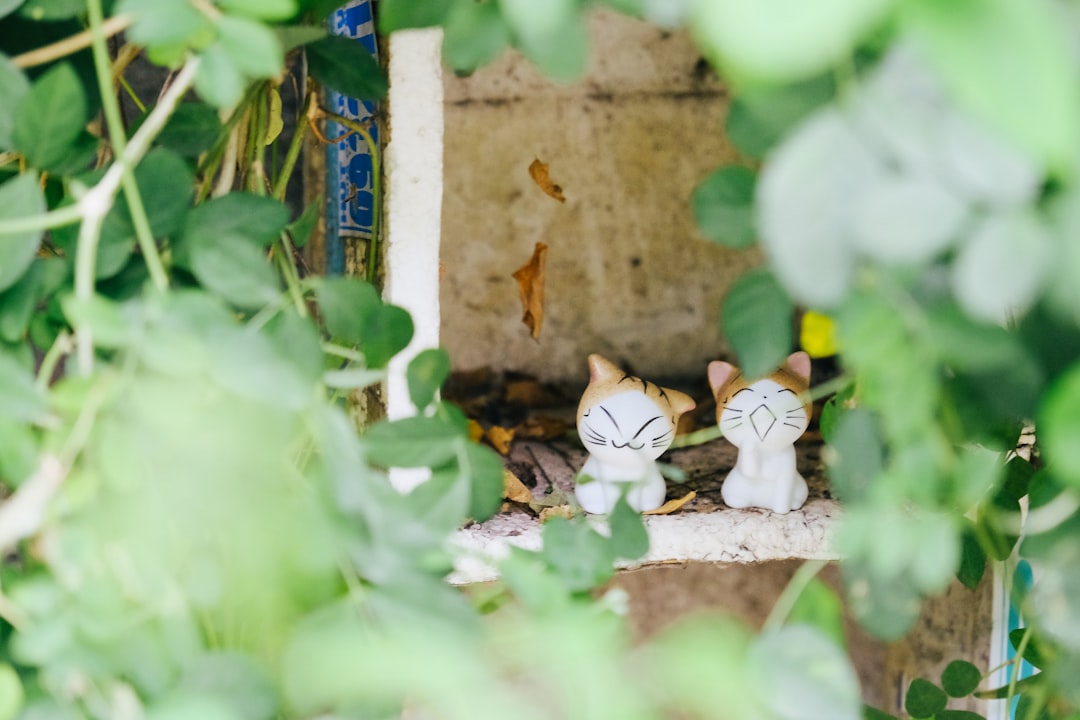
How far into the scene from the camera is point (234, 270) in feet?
1.27

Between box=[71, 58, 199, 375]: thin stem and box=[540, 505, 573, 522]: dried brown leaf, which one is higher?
box=[71, 58, 199, 375]: thin stem

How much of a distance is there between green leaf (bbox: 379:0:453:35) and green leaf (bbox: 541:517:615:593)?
28 centimetres

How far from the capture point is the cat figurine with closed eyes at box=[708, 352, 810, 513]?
2.55ft

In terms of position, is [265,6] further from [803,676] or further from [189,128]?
[803,676]

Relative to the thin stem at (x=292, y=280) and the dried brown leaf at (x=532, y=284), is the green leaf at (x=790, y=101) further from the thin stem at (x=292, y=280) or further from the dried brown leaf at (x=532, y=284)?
the dried brown leaf at (x=532, y=284)

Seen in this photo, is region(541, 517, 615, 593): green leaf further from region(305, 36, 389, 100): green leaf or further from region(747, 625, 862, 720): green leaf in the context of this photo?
region(305, 36, 389, 100): green leaf

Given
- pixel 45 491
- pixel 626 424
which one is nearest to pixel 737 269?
pixel 626 424

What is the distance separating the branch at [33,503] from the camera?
1.08ft

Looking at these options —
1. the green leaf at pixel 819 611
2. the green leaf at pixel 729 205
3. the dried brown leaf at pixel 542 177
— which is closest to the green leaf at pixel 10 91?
the green leaf at pixel 729 205

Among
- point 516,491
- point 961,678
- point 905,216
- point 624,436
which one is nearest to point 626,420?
point 624,436

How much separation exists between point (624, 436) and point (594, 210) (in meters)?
0.52

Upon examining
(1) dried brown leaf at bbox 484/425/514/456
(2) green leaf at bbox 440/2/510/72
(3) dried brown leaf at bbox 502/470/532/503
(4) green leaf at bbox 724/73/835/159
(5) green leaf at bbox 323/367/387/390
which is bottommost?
(1) dried brown leaf at bbox 484/425/514/456

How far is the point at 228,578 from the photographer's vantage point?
35 cm

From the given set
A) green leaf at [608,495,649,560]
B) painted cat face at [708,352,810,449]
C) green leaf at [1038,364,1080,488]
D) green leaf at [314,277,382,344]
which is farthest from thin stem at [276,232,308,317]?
painted cat face at [708,352,810,449]
